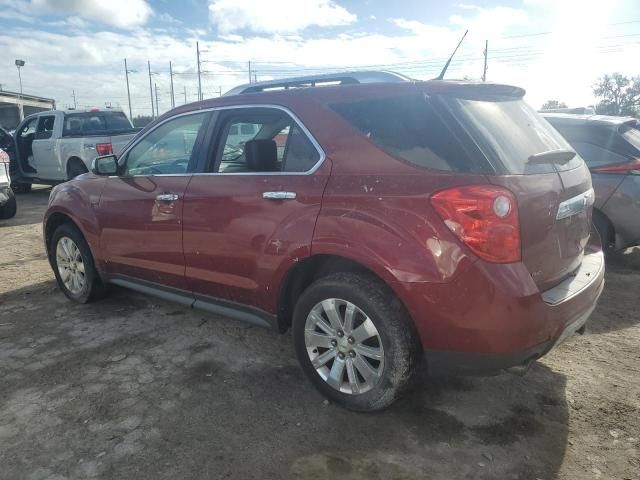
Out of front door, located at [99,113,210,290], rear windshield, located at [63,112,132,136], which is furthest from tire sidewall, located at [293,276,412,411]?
rear windshield, located at [63,112,132,136]

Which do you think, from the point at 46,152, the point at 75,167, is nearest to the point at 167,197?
the point at 75,167

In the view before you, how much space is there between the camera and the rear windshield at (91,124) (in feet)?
36.3

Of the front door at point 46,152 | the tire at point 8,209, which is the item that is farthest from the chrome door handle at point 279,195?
the front door at point 46,152

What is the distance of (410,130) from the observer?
2.69m

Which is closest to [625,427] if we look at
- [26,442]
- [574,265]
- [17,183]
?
[574,265]

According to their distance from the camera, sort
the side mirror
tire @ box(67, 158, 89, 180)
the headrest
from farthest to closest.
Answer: tire @ box(67, 158, 89, 180), the side mirror, the headrest

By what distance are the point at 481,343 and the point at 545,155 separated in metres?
1.03

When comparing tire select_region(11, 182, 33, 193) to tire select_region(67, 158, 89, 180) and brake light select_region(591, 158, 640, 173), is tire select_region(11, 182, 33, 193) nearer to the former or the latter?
tire select_region(67, 158, 89, 180)

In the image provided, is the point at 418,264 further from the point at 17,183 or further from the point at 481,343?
the point at 17,183

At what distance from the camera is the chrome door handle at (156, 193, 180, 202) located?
12.0ft

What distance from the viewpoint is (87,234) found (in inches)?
176

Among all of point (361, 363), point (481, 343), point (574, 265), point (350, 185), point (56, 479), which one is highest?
point (350, 185)

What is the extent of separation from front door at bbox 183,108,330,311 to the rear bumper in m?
0.80

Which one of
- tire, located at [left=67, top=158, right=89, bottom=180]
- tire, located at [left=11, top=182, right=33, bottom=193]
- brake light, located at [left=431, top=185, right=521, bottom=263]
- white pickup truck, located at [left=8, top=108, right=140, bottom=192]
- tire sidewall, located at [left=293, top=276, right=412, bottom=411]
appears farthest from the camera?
tire, located at [left=11, top=182, right=33, bottom=193]
